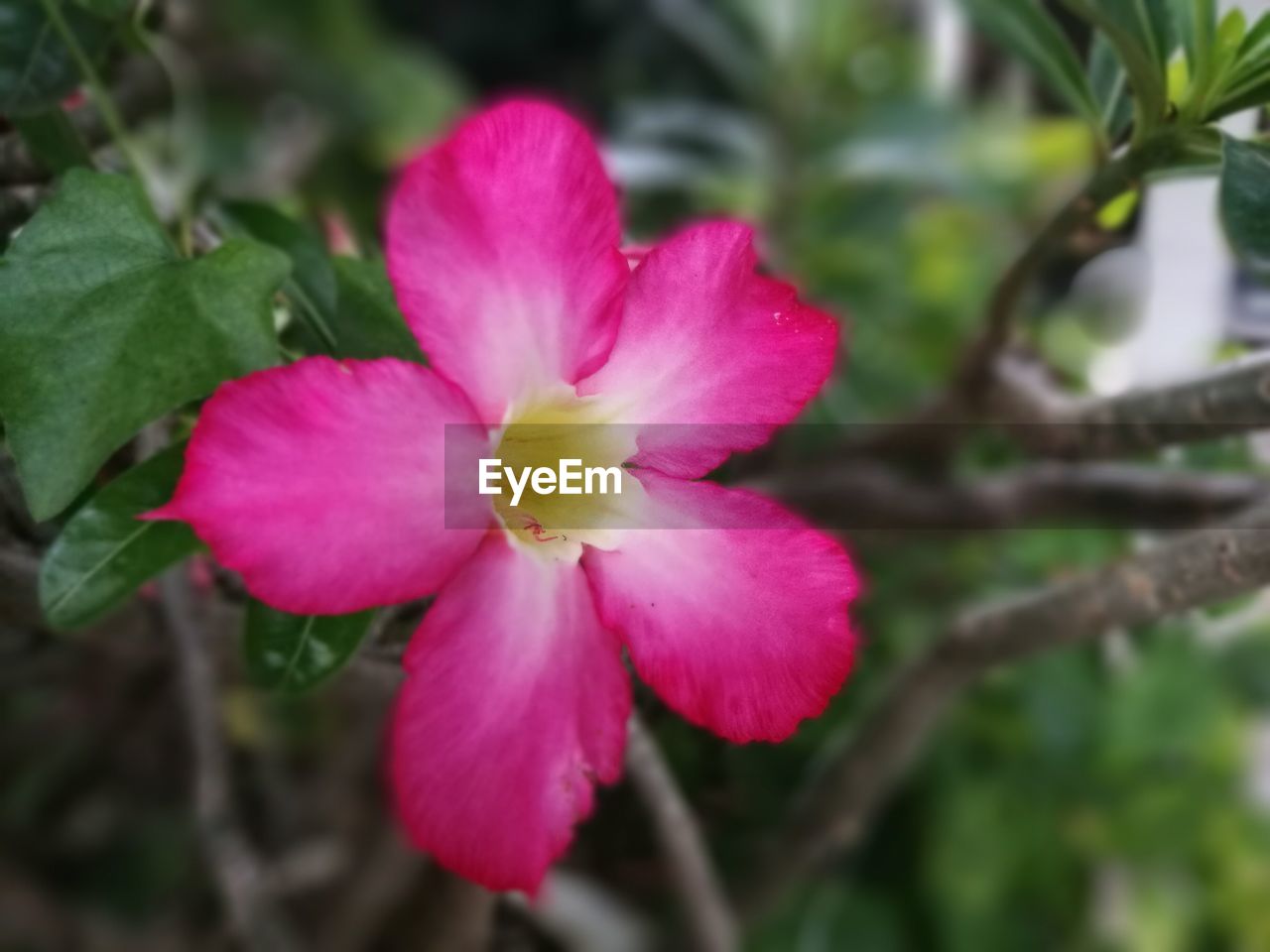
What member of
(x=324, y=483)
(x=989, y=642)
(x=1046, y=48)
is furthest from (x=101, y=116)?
(x=989, y=642)

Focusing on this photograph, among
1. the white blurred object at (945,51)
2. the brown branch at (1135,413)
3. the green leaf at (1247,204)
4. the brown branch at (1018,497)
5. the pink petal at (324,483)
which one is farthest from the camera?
the white blurred object at (945,51)

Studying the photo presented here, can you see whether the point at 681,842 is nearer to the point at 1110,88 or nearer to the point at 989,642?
the point at 989,642

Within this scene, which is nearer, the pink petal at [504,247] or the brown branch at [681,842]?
the pink petal at [504,247]

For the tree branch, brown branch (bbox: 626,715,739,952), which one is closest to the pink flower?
brown branch (bbox: 626,715,739,952)

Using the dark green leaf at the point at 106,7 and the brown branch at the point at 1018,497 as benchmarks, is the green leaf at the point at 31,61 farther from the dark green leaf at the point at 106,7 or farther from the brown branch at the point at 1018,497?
the brown branch at the point at 1018,497

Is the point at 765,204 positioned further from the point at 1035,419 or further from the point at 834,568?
the point at 834,568

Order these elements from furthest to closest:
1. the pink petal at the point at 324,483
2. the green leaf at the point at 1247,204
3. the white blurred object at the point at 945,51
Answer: the white blurred object at the point at 945,51, the green leaf at the point at 1247,204, the pink petal at the point at 324,483

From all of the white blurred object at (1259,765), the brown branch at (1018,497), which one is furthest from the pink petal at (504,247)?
the white blurred object at (1259,765)
